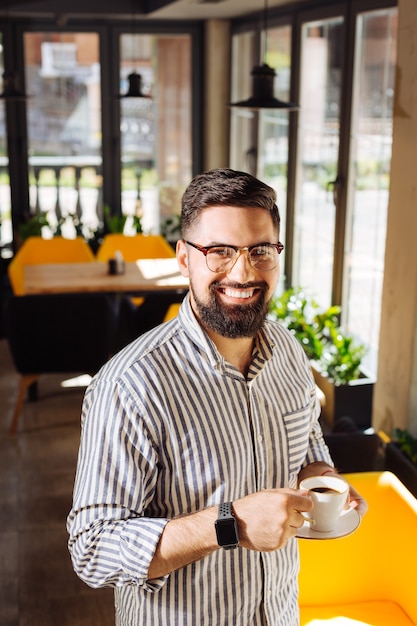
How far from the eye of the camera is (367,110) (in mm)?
5012

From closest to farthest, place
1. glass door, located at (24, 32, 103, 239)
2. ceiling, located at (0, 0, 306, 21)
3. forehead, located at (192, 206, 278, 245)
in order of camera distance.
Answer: forehead, located at (192, 206, 278, 245) < ceiling, located at (0, 0, 306, 21) < glass door, located at (24, 32, 103, 239)

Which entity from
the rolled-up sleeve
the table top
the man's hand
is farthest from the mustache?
the table top

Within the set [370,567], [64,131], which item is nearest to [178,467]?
[370,567]

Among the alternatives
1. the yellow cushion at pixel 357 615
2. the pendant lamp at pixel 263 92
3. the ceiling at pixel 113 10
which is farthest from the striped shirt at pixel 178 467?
the ceiling at pixel 113 10

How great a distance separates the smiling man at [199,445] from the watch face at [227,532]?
0.05 ft

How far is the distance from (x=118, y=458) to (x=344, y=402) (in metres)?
3.64

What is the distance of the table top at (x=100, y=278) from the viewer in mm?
5680

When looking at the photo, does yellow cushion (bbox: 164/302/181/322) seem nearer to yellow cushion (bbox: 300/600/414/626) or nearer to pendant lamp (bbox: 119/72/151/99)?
pendant lamp (bbox: 119/72/151/99)

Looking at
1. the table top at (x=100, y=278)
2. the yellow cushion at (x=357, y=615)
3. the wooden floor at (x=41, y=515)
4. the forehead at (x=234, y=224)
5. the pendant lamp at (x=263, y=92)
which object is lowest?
the wooden floor at (x=41, y=515)

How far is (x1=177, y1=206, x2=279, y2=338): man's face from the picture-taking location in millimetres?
1535

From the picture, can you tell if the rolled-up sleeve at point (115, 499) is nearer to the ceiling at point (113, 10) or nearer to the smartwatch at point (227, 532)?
the smartwatch at point (227, 532)

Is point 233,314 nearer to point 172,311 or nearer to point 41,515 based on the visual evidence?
point 41,515

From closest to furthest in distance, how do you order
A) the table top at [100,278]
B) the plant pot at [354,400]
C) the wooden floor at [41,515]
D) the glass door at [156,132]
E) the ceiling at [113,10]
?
1. the wooden floor at [41,515]
2. the plant pot at [354,400]
3. the table top at [100,278]
4. the ceiling at [113,10]
5. the glass door at [156,132]

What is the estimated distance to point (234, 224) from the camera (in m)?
1.53
